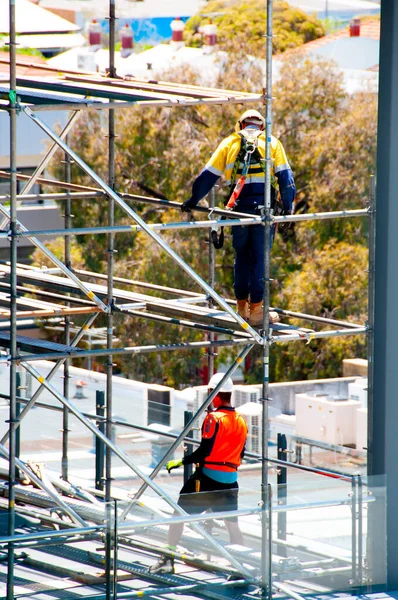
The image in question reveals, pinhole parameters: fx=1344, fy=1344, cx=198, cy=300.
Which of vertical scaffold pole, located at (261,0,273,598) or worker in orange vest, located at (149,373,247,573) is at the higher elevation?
vertical scaffold pole, located at (261,0,273,598)

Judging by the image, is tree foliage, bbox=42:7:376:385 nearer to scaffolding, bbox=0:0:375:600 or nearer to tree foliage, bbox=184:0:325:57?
tree foliage, bbox=184:0:325:57

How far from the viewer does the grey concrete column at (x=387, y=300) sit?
11.2 meters

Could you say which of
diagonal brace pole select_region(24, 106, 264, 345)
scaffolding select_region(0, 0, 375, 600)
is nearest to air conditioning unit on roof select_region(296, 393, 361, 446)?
scaffolding select_region(0, 0, 375, 600)

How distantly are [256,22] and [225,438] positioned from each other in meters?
40.5

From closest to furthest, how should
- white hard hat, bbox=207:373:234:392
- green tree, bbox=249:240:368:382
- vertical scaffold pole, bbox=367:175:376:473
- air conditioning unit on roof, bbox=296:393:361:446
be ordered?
white hard hat, bbox=207:373:234:392, vertical scaffold pole, bbox=367:175:376:473, air conditioning unit on roof, bbox=296:393:361:446, green tree, bbox=249:240:368:382

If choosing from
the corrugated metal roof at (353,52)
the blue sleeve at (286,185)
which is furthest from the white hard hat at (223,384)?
the corrugated metal roof at (353,52)

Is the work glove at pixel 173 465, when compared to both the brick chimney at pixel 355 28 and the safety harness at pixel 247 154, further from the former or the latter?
the brick chimney at pixel 355 28

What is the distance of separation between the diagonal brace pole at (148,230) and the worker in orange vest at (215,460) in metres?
0.55

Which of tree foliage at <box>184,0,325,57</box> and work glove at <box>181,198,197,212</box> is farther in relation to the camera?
tree foliage at <box>184,0,325,57</box>

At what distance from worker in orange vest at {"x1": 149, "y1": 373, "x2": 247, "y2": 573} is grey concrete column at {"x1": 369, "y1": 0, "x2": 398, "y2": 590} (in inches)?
47.5

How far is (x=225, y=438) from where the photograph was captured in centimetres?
1099

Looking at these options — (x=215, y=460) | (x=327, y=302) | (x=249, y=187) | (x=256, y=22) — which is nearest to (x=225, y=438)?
(x=215, y=460)

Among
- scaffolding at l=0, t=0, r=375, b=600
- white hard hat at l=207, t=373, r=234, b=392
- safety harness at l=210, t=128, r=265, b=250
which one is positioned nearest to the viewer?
scaffolding at l=0, t=0, r=375, b=600

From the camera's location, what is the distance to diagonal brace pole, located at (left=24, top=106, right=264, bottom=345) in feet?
33.5
